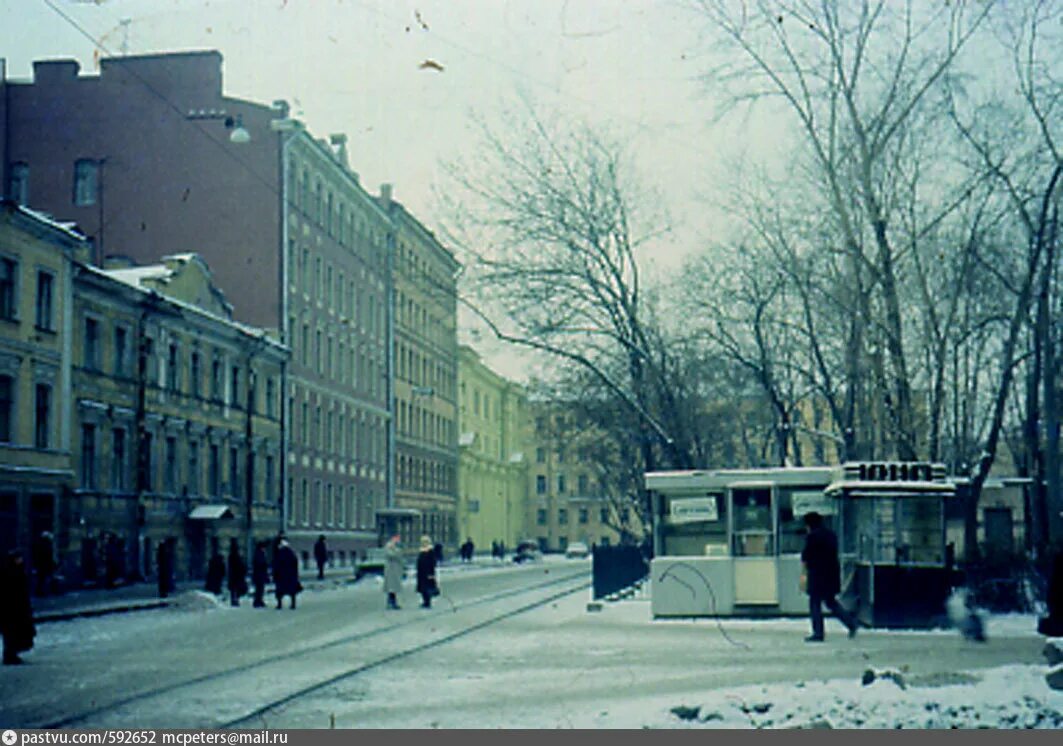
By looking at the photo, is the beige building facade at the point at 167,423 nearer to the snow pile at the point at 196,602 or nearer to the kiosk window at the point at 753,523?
the snow pile at the point at 196,602

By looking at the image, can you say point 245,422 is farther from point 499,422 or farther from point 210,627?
point 499,422

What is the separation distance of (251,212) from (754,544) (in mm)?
35114

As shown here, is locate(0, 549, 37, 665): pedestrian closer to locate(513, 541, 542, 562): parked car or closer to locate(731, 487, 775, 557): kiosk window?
locate(731, 487, 775, 557): kiosk window

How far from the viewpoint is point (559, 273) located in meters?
29.0

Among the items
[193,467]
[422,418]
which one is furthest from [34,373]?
[422,418]

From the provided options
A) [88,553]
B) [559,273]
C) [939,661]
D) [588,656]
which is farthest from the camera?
[88,553]

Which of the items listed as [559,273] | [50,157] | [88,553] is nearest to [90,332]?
[88,553]

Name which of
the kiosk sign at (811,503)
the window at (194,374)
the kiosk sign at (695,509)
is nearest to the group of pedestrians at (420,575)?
the kiosk sign at (695,509)

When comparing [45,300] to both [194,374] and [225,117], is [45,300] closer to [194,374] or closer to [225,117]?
[194,374]

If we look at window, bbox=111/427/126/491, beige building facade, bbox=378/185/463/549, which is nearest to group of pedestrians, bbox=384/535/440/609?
window, bbox=111/427/126/491

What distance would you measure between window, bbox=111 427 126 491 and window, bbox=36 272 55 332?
4.92 metres

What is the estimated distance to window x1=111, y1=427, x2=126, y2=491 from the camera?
41156 mm

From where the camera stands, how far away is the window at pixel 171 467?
148 ft

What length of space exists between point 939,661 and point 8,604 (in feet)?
35.0
